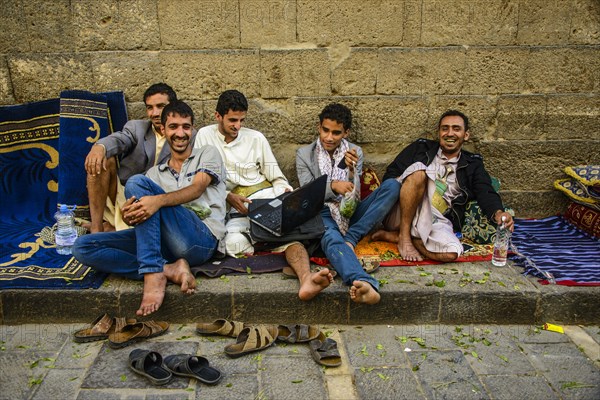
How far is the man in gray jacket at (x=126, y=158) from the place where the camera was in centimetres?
427

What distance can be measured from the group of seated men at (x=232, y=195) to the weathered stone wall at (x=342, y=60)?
0.41 metres

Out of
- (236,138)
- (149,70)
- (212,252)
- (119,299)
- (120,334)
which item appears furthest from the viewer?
(149,70)

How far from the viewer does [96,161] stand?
407cm

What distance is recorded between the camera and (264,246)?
4.15 meters

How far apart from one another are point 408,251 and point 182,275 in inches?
71.6

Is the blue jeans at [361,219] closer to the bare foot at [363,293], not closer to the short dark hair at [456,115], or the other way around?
the bare foot at [363,293]

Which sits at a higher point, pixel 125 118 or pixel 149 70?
pixel 149 70

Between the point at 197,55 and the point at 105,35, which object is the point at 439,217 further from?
the point at 105,35

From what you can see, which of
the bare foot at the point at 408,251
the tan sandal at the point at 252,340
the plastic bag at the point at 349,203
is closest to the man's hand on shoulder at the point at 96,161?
the tan sandal at the point at 252,340

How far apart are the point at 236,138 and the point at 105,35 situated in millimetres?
1572

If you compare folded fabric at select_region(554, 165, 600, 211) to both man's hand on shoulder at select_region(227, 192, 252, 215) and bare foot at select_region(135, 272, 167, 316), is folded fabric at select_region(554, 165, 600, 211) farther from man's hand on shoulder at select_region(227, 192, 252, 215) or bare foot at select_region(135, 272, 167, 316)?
bare foot at select_region(135, 272, 167, 316)

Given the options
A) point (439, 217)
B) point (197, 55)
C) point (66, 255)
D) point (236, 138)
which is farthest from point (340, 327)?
point (197, 55)

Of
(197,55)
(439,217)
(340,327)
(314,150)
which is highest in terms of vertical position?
(197,55)

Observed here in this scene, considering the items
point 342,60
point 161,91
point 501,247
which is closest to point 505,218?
point 501,247
